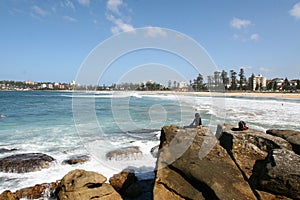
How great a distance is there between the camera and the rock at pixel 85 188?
5.98 meters

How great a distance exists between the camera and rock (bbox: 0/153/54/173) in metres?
9.23

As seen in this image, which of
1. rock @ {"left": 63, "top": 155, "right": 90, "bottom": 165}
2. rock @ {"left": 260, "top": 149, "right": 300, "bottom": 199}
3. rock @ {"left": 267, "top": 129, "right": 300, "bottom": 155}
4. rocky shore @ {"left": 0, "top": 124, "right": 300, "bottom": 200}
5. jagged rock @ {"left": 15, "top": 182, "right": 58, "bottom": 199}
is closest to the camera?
rock @ {"left": 260, "top": 149, "right": 300, "bottom": 199}

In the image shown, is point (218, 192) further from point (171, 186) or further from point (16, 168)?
point (16, 168)

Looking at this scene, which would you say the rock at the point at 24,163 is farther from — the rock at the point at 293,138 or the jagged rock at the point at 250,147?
the rock at the point at 293,138

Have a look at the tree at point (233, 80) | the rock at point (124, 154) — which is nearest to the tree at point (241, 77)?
the tree at point (233, 80)

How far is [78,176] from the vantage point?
6418 millimetres

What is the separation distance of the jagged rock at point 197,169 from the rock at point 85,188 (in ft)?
4.92

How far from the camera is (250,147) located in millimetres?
6129

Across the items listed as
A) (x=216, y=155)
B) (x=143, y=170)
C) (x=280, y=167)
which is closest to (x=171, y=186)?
(x=216, y=155)

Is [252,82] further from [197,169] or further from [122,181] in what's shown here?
[197,169]

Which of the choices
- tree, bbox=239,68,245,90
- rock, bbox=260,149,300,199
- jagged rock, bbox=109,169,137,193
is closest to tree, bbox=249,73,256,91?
tree, bbox=239,68,245,90

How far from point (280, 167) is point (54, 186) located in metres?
6.43

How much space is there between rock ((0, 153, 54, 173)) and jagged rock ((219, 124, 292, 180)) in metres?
7.42

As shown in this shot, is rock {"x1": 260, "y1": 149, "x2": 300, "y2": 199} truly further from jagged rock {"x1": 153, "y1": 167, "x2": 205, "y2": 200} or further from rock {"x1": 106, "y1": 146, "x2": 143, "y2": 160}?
rock {"x1": 106, "y1": 146, "x2": 143, "y2": 160}
